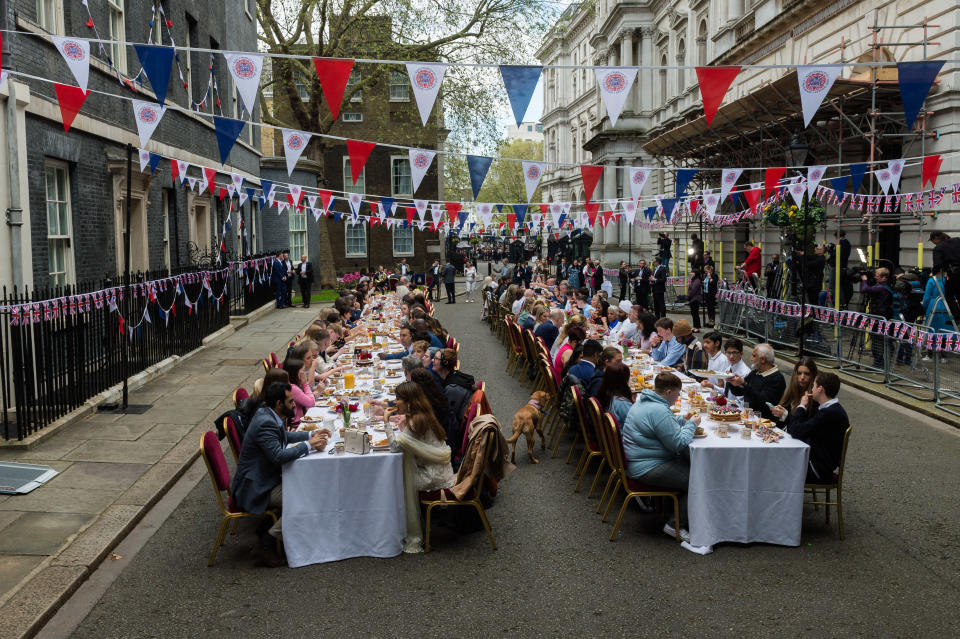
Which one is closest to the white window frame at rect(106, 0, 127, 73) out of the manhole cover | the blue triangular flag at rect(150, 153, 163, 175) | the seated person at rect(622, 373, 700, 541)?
the blue triangular flag at rect(150, 153, 163, 175)

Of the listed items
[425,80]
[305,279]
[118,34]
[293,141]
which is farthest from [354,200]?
[425,80]

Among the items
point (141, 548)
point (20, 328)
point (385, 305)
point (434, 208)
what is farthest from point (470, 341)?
point (141, 548)

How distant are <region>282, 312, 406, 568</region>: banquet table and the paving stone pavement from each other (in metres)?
1.58

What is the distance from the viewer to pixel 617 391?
7.29 metres

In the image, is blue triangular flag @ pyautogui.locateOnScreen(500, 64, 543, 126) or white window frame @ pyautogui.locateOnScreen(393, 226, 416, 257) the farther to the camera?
white window frame @ pyautogui.locateOnScreen(393, 226, 416, 257)

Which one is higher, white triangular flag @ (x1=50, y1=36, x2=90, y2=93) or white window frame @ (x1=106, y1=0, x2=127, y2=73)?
white window frame @ (x1=106, y1=0, x2=127, y2=73)

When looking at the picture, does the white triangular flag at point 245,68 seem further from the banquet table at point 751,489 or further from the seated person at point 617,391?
the banquet table at point 751,489

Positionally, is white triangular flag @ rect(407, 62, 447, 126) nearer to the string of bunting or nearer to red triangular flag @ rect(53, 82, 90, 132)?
red triangular flag @ rect(53, 82, 90, 132)

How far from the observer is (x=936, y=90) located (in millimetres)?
17656

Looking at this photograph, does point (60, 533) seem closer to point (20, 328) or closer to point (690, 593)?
point (20, 328)

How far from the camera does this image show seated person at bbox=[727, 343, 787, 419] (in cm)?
773

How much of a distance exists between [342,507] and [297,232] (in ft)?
95.5

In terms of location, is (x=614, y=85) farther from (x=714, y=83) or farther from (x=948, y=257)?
(x=948, y=257)

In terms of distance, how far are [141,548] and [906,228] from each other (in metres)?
18.1
